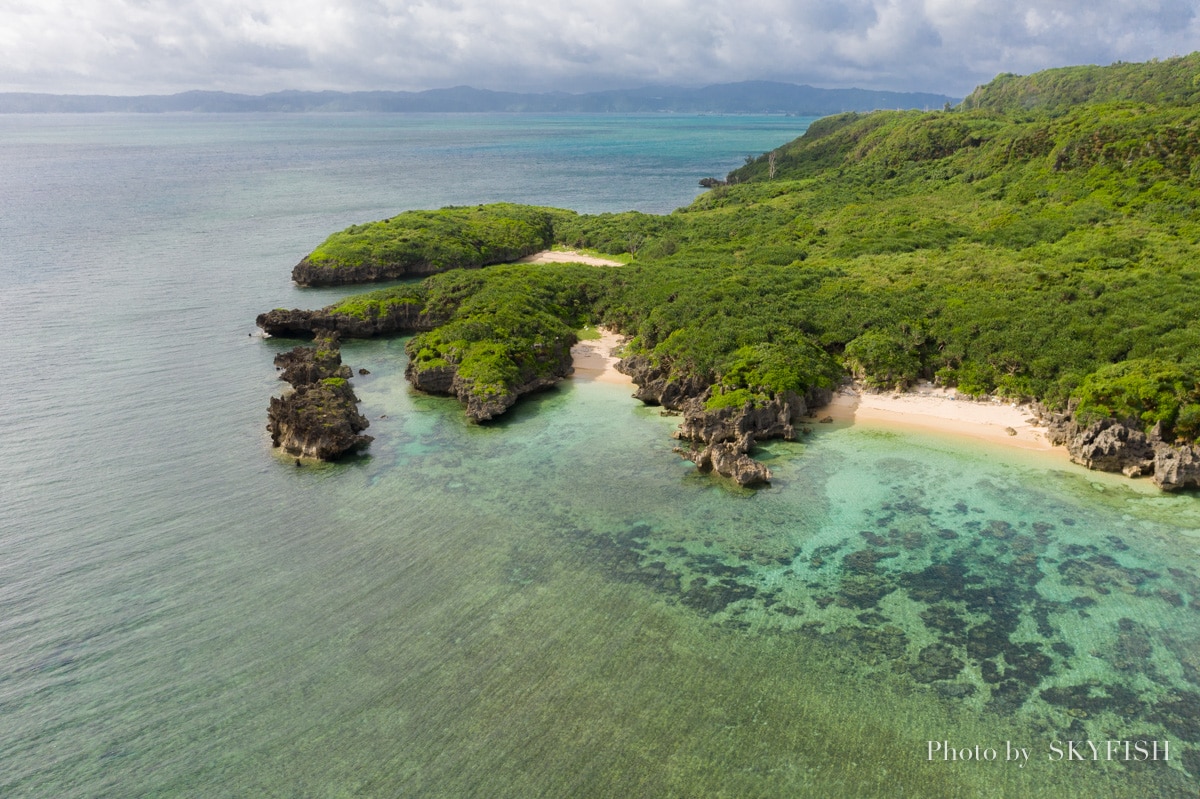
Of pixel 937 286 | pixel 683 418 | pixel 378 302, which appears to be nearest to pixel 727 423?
pixel 683 418

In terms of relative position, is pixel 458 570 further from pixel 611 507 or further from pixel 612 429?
pixel 612 429

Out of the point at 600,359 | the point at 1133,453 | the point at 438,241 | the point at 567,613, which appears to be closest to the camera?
the point at 567,613

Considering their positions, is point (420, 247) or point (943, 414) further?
point (420, 247)

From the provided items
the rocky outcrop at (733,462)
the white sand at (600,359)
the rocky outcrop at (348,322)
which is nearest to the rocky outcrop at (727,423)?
the rocky outcrop at (733,462)

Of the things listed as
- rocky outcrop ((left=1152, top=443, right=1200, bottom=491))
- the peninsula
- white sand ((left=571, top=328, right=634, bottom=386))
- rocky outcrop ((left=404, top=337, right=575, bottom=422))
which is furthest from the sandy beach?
rocky outcrop ((left=404, top=337, right=575, bottom=422))

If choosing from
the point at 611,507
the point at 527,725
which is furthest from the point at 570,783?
the point at 611,507

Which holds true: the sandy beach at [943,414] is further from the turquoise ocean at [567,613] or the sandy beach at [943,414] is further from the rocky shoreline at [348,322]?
the rocky shoreline at [348,322]

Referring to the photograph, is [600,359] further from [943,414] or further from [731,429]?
[943,414]
